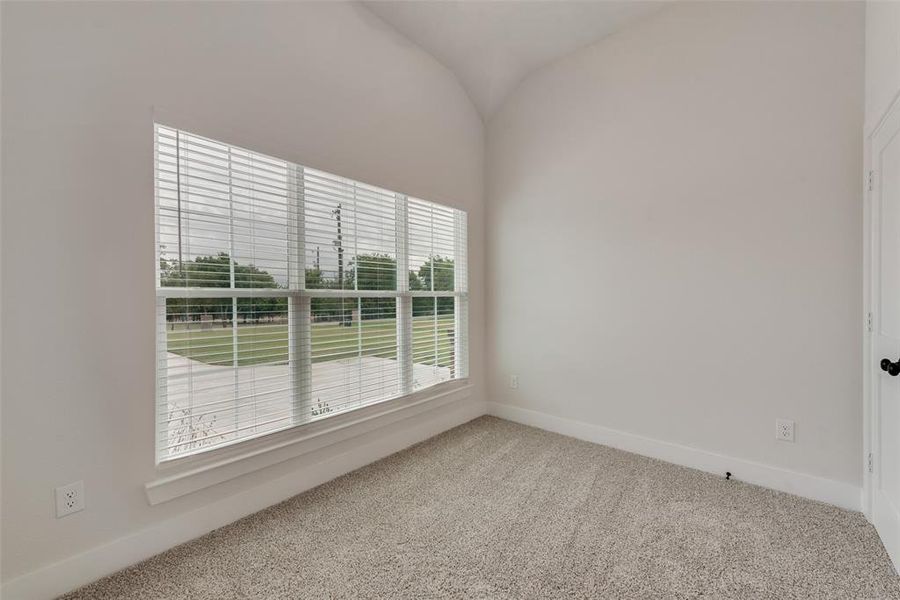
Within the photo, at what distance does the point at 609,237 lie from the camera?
9.26ft

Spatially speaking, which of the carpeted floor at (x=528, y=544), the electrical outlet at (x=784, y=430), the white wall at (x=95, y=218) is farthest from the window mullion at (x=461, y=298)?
the electrical outlet at (x=784, y=430)

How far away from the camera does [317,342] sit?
229cm

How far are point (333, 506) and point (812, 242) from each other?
9.93 ft

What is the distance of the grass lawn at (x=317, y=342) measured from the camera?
182 centimetres

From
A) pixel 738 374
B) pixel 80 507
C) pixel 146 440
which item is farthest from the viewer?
pixel 738 374

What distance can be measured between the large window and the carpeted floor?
0.51 metres

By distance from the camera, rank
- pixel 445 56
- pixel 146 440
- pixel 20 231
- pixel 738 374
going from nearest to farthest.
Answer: pixel 20 231
pixel 146 440
pixel 738 374
pixel 445 56

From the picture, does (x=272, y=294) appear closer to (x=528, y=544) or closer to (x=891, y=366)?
(x=528, y=544)

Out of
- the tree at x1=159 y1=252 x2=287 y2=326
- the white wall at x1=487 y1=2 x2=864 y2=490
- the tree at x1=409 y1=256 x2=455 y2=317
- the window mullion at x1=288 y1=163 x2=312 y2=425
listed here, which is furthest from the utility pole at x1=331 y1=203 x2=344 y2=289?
the white wall at x1=487 y1=2 x2=864 y2=490

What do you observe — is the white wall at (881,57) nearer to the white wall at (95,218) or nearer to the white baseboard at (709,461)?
the white baseboard at (709,461)

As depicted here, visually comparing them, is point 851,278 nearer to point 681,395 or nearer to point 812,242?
point 812,242

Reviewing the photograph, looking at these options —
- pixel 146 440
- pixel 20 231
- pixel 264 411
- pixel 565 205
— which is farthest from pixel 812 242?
pixel 20 231

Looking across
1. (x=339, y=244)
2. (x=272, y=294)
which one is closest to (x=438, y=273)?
(x=339, y=244)

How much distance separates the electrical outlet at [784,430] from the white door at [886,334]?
328 mm
